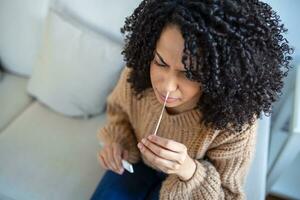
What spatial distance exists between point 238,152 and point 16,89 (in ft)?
3.02

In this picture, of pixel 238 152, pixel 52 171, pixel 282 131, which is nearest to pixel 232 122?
pixel 238 152

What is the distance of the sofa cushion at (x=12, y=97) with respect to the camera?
1215 mm

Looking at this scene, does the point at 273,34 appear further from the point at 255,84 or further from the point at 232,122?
the point at 232,122

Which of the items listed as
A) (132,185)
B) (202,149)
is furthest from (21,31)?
(202,149)

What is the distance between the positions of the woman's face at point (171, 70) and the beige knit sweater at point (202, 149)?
0.12 meters

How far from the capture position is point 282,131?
1364 mm

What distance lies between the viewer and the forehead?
56cm

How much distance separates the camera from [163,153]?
2.10ft

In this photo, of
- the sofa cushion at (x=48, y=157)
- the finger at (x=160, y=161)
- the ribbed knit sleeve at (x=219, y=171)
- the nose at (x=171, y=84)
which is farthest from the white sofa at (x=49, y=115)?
the nose at (x=171, y=84)

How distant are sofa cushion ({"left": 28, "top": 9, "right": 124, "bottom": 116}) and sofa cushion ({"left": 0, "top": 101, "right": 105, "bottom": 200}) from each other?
0.21 ft

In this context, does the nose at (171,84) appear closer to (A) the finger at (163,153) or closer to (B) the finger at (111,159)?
(A) the finger at (163,153)

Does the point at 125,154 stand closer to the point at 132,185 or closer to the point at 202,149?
the point at 132,185

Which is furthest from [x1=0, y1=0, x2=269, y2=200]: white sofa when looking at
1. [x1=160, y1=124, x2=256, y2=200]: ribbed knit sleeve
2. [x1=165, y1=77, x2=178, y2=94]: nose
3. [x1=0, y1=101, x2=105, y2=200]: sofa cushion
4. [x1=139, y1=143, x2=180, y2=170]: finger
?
[x1=165, y1=77, x2=178, y2=94]: nose

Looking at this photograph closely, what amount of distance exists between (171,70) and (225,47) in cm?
11
